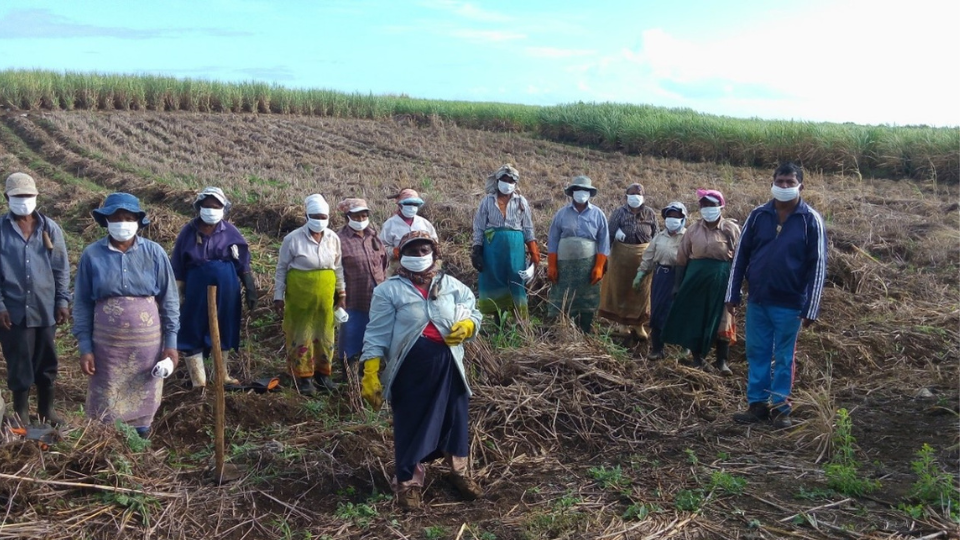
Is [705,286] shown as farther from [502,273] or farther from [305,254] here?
[305,254]

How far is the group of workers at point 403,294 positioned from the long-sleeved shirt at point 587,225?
13mm

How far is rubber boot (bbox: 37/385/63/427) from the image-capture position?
5.95 meters

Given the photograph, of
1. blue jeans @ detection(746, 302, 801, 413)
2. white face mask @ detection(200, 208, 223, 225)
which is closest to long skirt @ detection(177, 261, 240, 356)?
white face mask @ detection(200, 208, 223, 225)

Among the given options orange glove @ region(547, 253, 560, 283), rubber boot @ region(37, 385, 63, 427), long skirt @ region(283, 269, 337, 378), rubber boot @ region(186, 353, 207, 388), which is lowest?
rubber boot @ region(37, 385, 63, 427)

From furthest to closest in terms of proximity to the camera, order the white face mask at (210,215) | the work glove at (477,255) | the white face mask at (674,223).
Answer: the work glove at (477,255), the white face mask at (674,223), the white face mask at (210,215)

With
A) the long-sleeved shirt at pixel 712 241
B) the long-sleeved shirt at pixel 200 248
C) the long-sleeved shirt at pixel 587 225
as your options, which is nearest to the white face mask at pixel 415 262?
the long-sleeved shirt at pixel 200 248

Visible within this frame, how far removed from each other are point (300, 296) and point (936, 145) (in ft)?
50.8

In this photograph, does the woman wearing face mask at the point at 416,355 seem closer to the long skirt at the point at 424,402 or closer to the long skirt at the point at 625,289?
the long skirt at the point at 424,402

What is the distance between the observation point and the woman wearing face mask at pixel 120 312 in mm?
4953

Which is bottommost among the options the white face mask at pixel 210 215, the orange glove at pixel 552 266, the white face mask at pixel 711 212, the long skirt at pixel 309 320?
the long skirt at pixel 309 320

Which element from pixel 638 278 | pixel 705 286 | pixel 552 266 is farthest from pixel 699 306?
pixel 552 266

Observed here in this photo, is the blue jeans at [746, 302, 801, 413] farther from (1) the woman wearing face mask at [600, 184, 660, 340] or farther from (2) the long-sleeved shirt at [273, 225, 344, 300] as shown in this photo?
(2) the long-sleeved shirt at [273, 225, 344, 300]

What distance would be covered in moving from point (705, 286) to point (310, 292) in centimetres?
324

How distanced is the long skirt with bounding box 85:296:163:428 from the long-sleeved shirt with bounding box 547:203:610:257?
3881 mm
